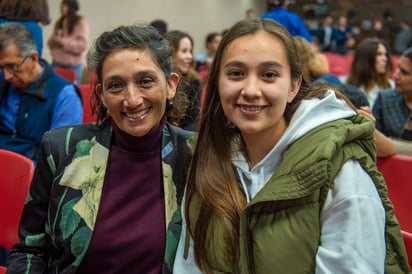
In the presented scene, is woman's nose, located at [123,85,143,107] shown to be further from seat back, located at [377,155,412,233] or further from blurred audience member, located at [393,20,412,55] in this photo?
blurred audience member, located at [393,20,412,55]

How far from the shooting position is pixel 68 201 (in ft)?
4.36

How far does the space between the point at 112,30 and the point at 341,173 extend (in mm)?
756

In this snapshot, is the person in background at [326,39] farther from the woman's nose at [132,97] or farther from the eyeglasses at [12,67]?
the woman's nose at [132,97]

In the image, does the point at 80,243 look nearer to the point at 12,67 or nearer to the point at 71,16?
the point at 12,67

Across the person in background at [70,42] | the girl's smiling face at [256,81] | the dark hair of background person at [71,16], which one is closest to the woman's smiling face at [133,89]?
the girl's smiling face at [256,81]

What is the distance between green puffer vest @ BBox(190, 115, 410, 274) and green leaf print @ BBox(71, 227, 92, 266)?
43 cm

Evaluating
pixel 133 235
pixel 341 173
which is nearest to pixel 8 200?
pixel 133 235

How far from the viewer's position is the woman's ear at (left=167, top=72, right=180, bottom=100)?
1437 mm

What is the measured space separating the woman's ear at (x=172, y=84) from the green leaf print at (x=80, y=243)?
0.45m

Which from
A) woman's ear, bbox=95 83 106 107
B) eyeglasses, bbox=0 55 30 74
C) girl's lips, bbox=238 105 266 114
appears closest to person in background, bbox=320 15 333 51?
eyeglasses, bbox=0 55 30 74

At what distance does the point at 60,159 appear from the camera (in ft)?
4.45

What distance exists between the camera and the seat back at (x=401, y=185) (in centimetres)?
170

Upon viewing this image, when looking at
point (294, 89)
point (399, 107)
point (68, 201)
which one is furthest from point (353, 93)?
point (68, 201)

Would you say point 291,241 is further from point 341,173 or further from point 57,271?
point 57,271
